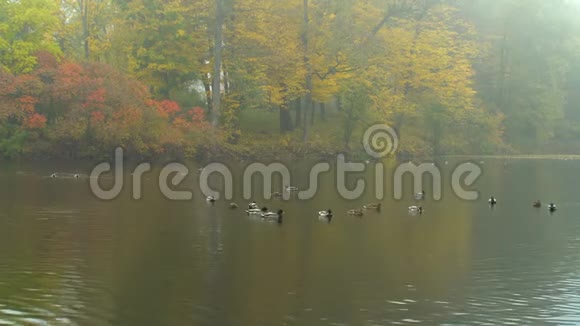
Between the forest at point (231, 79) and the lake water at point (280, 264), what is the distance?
2236 cm

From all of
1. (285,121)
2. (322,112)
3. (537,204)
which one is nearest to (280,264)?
(537,204)

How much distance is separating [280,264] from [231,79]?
4683cm

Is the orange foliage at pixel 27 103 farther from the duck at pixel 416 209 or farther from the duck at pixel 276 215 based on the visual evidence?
the duck at pixel 416 209

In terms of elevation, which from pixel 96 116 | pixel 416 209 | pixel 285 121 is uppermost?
pixel 285 121

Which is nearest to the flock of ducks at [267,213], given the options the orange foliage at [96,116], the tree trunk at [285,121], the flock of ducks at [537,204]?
the flock of ducks at [537,204]

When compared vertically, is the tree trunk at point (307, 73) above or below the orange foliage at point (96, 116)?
above

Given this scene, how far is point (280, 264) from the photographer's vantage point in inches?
866

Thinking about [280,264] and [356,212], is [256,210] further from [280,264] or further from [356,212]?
[280,264]

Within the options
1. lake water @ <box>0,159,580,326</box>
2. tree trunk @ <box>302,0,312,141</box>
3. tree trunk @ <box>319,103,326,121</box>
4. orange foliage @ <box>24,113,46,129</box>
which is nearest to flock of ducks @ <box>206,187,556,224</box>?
lake water @ <box>0,159,580,326</box>

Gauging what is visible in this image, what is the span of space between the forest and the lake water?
22359 mm

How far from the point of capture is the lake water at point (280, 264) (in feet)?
55.0

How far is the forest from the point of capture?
59.8m

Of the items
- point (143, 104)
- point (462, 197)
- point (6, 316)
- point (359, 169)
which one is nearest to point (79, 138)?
point (143, 104)

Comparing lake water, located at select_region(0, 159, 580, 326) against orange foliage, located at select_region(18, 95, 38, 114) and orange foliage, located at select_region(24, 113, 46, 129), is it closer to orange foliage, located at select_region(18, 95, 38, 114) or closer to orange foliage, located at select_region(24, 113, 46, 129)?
orange foliage, located at select_region(24, 113, 46, 129)
